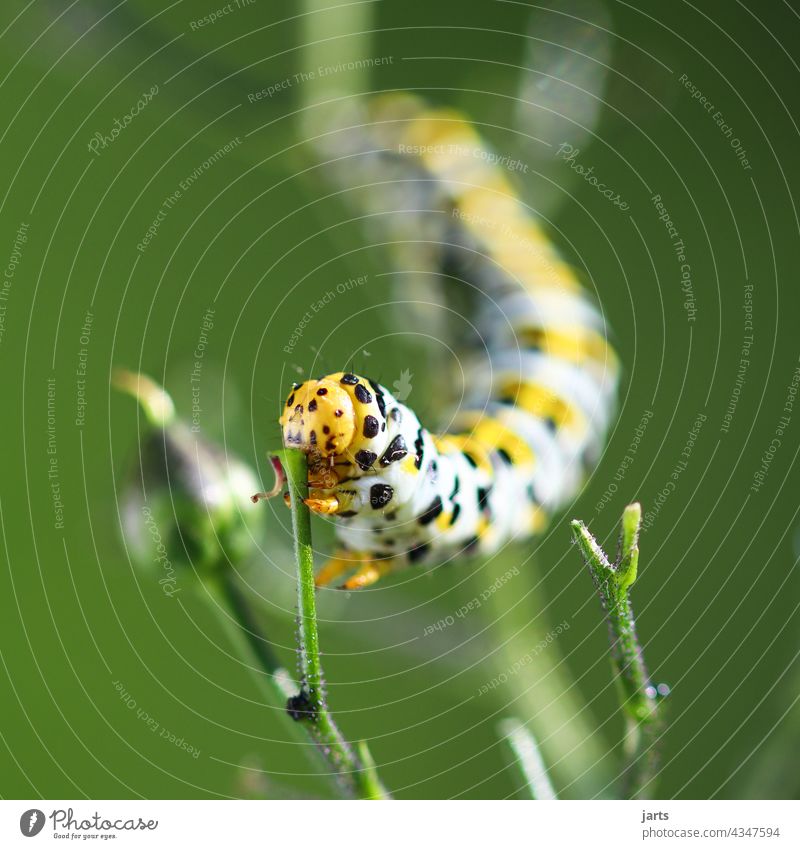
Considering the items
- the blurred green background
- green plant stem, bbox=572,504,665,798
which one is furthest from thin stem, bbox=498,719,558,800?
the blurred green background

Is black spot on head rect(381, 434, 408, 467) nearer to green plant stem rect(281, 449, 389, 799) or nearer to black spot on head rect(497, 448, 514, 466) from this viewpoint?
green plant stem rect(281, 449, 389, 799)

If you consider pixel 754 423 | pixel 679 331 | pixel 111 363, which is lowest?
pixel 754 423

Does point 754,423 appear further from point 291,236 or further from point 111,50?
point 111,50

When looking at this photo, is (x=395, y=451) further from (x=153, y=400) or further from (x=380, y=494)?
(x=153, y=400)

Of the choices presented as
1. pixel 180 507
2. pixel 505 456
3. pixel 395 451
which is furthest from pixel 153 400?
pixel 505 456

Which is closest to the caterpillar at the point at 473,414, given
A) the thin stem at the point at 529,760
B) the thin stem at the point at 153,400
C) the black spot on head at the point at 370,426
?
the black spot on head at the point at 370,426

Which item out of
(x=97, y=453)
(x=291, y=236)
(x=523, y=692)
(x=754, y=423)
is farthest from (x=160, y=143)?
(x=523, y=692)
